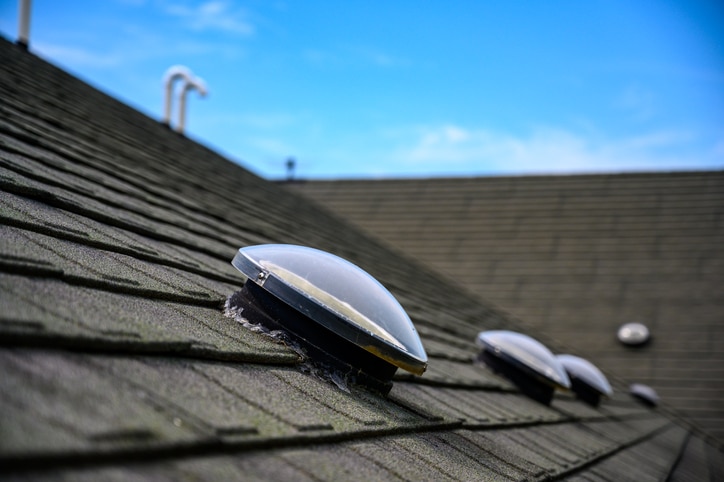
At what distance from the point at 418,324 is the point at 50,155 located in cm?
237

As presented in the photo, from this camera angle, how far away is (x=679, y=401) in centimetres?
1004

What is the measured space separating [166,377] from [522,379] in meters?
3.36

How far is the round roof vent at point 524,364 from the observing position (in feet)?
13.9

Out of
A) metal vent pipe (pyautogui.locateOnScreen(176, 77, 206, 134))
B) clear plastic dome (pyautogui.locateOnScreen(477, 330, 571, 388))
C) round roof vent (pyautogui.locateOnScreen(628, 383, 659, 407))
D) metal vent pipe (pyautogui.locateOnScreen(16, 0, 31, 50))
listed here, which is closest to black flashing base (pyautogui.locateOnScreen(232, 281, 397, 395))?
clear plastic dome (pyautogui.locateOnScreen(477, 330, 571, 388))

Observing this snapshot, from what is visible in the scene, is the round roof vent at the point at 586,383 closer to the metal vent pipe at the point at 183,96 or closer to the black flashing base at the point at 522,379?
the black flashing base at the point at 522,379

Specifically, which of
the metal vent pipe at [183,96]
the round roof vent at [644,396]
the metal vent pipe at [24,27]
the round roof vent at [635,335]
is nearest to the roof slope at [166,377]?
the metal vent pipe at [24,27]

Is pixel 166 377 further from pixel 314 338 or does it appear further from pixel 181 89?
pixel 181 89

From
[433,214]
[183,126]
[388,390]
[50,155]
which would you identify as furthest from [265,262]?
[433,214]

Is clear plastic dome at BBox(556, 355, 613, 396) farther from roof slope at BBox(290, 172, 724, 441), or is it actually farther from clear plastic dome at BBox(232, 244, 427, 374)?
roof slope at BBox(290, 172, 724, 441)

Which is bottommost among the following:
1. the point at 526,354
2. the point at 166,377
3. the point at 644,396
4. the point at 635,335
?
the point at 166,377

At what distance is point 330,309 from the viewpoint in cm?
201

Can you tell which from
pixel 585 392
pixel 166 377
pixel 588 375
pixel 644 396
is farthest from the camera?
pixel 644 396

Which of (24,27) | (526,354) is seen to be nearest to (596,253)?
(526,354)

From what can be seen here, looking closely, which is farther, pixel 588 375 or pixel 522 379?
pixel 588 375
